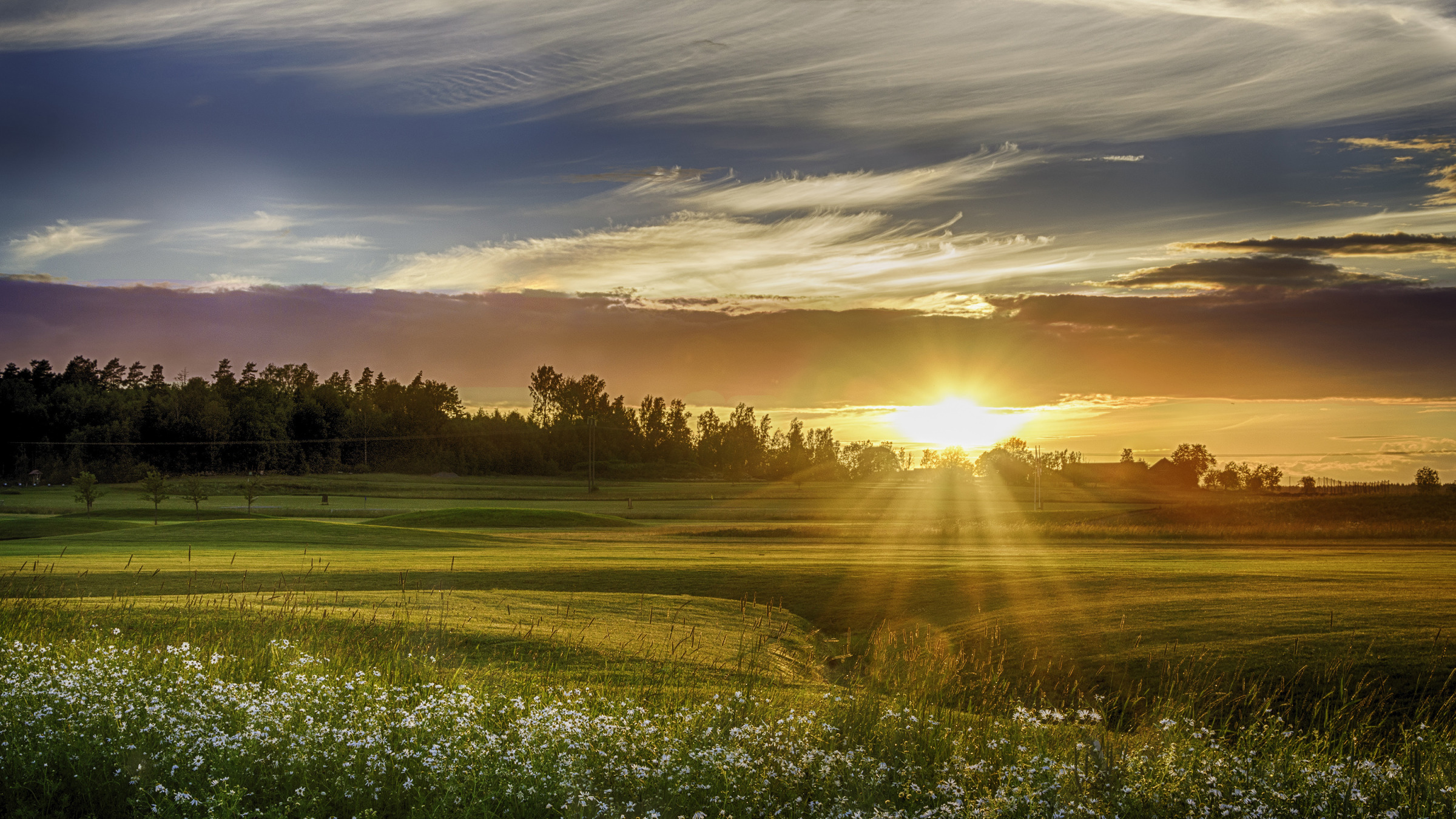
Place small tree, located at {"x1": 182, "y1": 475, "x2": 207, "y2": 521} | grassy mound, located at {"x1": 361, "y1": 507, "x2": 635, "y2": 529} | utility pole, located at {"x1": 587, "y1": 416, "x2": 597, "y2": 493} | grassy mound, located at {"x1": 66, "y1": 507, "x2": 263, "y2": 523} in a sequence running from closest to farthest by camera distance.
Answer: grassy mound, located at {"x1": 361, "y1": 507, "x2": 635, "y2": 529} < grassy mound, located at {"x1": 66, "y1": 507, "x2": 263, "y2": 523} < small tree, located at {"x1": 182, "y1": 475, "x2": 207, "y2": 521} < utility pole, located at {"x1": 587, "y1": 416, "x2": 597, "y2": 493}

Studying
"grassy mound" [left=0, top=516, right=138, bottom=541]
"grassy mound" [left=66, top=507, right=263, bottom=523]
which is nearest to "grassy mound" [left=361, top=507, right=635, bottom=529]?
"grassy mound" [left=66, top=507, right=263, bottom=523]

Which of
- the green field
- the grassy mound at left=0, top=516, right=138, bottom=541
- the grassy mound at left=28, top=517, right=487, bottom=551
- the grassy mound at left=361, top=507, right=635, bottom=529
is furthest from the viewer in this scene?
the grassy mound at left=361, top=507, right=635, bottom=529

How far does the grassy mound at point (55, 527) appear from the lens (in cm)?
4750

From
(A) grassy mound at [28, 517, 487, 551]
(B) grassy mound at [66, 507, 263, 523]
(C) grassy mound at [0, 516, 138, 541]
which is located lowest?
(B) grassy mound at [66, 507, 263, 523]

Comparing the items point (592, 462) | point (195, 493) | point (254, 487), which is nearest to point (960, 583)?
point (195, 493)

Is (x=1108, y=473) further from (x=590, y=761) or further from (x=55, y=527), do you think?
(x=590, y=761)

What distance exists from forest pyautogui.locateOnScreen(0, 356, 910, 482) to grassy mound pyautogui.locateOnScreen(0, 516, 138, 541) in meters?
60.0

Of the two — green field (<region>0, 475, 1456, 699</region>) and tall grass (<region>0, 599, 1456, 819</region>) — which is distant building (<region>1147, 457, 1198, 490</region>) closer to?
green field (<region>0, 475, 1456, 699</region>)

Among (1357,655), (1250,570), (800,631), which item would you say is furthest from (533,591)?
(1250,570)

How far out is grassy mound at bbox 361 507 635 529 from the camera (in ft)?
212

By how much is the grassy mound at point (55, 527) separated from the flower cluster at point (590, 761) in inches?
1765

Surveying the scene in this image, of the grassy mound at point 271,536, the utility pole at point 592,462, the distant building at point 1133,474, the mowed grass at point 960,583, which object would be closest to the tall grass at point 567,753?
the mowed grass at point 960,583

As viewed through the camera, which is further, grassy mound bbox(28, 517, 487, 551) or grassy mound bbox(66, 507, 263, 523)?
grassy mound bbox(66, 507, 263, 523)

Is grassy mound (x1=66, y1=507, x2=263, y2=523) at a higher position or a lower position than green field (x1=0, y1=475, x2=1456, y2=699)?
lower
